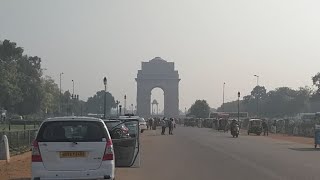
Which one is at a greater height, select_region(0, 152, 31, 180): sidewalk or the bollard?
the bollard

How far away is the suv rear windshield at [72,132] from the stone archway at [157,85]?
154 metres

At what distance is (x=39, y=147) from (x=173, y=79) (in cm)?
15973

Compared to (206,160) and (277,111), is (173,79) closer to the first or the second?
(277,111)

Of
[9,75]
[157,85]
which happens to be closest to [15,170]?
[9,75]

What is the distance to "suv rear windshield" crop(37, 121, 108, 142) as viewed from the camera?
42.1ft

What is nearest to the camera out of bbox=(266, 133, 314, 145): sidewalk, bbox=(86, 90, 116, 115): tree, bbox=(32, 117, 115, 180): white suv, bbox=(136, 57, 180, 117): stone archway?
bbox=(32, 117, 115, 180): white suv

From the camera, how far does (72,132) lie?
13.1 metres

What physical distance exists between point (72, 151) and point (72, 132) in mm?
520

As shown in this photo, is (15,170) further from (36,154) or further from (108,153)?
(108,153)

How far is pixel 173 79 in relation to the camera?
565 ft

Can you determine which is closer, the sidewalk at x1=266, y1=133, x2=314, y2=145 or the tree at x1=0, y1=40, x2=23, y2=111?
the sidewalk at x1=266, y1=133, x2=314, y2=145

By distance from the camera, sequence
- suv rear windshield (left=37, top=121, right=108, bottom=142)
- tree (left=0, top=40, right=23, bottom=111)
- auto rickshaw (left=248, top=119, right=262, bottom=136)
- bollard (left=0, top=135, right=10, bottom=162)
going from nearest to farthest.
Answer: suv rear windshield (left=37, top=121, right=108, bottom=142)
bollard (left=0, top=135, right=10, bottom=162)
auto rickshaw (left=248, top=119, right=262, bottom=136)
tree (left=0, top=40, right=23, bottom=111)

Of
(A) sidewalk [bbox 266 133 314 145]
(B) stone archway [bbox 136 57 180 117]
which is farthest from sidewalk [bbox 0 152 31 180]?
(B) stone archway [bbox 136 57 180 117]

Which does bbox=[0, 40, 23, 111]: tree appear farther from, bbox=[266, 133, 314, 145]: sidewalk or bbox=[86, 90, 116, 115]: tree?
bbox=[86, 90, 116, 115]: tree
